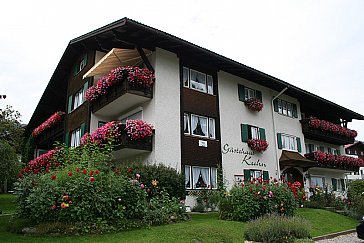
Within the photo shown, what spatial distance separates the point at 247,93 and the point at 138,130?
10395 millimetres

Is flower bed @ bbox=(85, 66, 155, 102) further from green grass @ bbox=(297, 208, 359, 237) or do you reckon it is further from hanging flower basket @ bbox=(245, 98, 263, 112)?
green grass @ bbox=(297, 208, 359, 237)

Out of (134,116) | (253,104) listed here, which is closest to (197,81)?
(134,116)

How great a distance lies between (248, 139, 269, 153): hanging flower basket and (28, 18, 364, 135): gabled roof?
4455 millimetres

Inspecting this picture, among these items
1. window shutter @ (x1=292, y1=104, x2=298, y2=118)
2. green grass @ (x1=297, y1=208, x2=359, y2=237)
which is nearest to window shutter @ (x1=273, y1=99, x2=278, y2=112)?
window shutter @ (x1=292, y1=104, x2=298, y2=118)

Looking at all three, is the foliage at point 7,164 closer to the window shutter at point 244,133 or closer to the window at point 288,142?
the window shutter at point 244,133

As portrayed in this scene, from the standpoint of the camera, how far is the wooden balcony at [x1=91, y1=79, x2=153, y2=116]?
18.5 m

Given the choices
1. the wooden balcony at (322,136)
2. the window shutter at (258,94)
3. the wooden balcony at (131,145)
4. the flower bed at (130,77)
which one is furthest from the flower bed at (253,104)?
the wooden balcony at (131,145)

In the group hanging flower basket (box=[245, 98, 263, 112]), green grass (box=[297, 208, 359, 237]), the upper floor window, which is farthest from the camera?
hanging flower basket (box=[245, 98, 263, 112])

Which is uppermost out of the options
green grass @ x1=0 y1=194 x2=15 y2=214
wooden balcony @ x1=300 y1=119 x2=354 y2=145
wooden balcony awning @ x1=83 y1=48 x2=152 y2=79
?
wooden balcony awning @ x1=83 y1=48 x2=152 y2=79

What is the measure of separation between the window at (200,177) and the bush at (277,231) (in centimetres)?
881

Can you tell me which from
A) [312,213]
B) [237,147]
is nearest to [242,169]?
[237,147]

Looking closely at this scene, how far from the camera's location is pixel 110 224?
1126 cm

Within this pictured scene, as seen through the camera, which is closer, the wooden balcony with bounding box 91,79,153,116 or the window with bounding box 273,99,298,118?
the wooden balcony with bounding box 91,79,153,116

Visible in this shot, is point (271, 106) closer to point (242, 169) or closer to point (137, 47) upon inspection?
point (242, 169)
